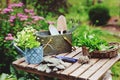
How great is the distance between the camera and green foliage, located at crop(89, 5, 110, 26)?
1021cm

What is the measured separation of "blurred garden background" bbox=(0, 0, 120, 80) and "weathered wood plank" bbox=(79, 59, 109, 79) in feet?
2.31

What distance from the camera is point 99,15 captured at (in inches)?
408

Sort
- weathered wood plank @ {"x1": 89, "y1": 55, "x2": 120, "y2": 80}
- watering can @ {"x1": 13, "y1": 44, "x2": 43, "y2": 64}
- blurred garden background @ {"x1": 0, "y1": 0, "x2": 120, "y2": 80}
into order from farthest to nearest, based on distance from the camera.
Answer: blurred garden background @ {"x1": 0, "y1": 0, "x2": 120, "y2": 80} → watering can @ {"x1": 13, "y1": 44, "x2": 43, "y2": 64} → weathered wood plank @ {"x1": 89, "y1": 55, "x2": 120, "y2": 80}

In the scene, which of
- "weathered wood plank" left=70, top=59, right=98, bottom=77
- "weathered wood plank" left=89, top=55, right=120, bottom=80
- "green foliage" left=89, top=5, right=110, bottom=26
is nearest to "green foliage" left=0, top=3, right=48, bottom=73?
"weathered wood plank" left=70, top=59, right=98, bottom=77

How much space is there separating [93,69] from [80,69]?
146mm

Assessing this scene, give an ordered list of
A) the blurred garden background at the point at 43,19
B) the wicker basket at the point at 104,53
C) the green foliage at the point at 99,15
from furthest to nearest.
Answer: the green foliage at the point at 99,15
the blurred garden background at the point at 43,19
the wicker basket at the point at 104,53

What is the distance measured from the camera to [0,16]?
577 centimetres

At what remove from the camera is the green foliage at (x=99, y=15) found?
10.2 meters

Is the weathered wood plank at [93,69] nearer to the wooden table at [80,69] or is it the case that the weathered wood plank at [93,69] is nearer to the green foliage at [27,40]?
the wooden table at [80,69]

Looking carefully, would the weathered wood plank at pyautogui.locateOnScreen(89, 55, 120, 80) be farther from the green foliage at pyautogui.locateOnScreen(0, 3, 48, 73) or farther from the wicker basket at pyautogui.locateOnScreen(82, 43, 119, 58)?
the green foliage at pyautogui.locateOnScreen(0, 3, 48, 73)

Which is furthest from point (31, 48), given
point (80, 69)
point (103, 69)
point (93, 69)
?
point (103, 69)

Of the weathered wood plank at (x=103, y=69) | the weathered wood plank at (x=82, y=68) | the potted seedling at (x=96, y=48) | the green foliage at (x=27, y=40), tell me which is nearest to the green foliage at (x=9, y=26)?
the green foliage at (x=27, y=40)

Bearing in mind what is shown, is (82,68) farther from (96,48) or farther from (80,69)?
(96,48)

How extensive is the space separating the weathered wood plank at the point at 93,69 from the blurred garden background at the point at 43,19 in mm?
705
